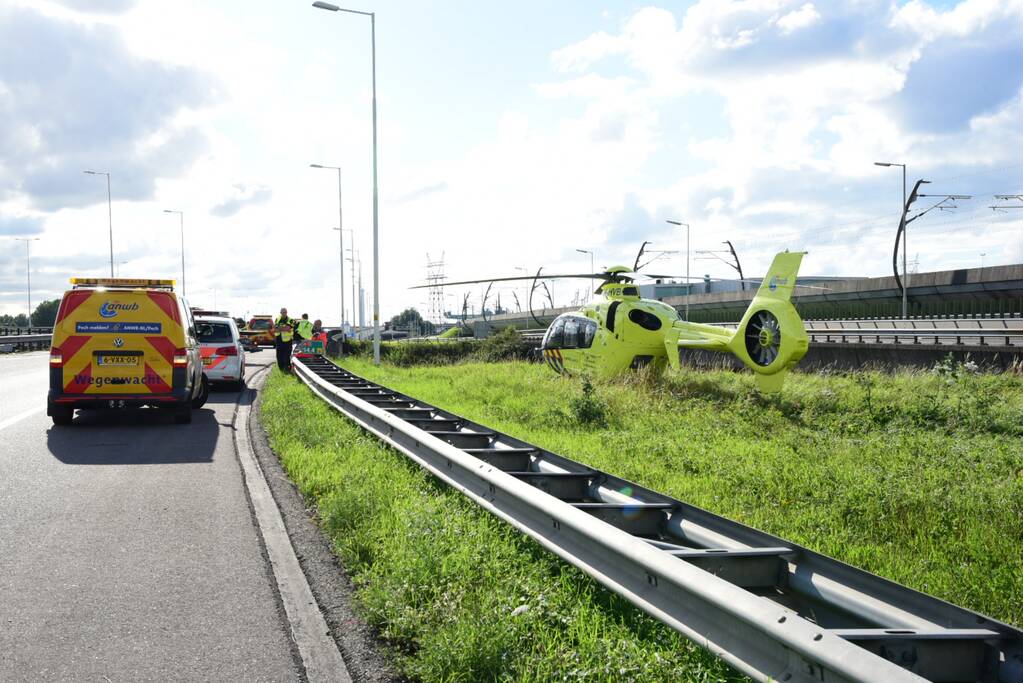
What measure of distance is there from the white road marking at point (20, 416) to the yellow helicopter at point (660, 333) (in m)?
8.12

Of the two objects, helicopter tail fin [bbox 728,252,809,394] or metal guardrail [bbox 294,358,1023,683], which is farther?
helicopter tail fin [bbox 728,252,809,394]

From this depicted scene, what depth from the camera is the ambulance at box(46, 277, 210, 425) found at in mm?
12219

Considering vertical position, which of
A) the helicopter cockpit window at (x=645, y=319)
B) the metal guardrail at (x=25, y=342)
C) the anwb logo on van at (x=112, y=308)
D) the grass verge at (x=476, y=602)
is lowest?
the metal guardrail at (x=25, y=342)

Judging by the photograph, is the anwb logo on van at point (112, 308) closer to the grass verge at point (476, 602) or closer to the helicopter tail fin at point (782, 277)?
the grass verge at point (476, 602)

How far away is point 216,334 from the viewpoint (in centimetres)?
2005

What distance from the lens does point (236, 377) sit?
782 inches

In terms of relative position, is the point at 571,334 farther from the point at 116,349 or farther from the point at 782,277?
the point at 116,349

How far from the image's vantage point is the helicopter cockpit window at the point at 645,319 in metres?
18.6

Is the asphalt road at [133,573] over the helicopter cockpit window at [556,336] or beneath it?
beneath

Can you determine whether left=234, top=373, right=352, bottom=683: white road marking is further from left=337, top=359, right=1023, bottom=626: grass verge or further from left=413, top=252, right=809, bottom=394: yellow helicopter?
left=413, top=252, right=809, bottom=394: yellow helicopter

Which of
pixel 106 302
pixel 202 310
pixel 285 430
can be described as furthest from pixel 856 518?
pixel 202 310

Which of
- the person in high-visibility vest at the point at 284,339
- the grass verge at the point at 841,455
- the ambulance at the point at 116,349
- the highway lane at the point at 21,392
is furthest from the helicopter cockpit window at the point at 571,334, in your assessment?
the highway lane at the point at 21,392

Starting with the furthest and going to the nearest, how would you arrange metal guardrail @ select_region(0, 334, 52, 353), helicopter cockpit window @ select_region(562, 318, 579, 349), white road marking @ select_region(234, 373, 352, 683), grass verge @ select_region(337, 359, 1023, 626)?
metal guardrail @ select_region(0, 334, 52, 353) → helicopter cockpit window @ select_region(562, 318, 579, 349) → grass verge @ select_region(337, 359, 1023, 626) → white road marking @ select_region(234, 373, 352, 683)

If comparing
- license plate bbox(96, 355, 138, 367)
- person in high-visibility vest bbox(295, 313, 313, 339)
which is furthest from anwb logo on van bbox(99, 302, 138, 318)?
person in high-visibility vest bbox(295, 313, 313, 339)
